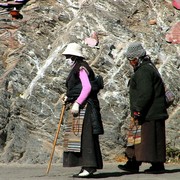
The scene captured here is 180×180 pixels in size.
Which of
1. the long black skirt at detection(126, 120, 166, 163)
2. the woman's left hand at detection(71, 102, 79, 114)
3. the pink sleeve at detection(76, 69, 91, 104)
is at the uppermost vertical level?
the pink sleeve at detection(76, 69, 91, 104)

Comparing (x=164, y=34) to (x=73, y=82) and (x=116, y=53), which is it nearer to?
(x=116, y=53)

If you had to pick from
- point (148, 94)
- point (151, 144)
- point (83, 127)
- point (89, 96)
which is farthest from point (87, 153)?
point (148, 94)

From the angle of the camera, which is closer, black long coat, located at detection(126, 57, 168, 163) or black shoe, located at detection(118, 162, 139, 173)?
black long coat, located at detection(126, 57, 168, 163)

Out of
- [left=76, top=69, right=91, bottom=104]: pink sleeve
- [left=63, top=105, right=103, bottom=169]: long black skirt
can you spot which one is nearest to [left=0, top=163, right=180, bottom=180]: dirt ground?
[left=63, top=105, right=103, bottom=169]: long black skirt

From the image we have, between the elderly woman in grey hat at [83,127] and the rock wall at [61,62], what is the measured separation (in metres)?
2.48

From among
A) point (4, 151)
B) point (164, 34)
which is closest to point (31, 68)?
point (4, 151)

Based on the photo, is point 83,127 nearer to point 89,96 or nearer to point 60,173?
point 89,96

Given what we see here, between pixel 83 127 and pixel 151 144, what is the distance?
912mm

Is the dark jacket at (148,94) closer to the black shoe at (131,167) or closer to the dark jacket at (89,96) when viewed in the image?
the dark jacket at (89,96)

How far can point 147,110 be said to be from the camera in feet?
27.7

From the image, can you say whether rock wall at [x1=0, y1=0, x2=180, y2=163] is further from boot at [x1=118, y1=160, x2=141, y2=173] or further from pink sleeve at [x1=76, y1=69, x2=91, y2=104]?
pink sleeve at [x1=76, y1=69, x2=91, y2=104]

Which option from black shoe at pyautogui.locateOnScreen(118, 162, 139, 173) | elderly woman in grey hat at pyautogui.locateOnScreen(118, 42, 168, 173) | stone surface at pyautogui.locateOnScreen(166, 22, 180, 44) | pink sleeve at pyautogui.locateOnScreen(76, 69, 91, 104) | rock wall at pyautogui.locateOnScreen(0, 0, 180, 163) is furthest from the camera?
stone surface at pyautogui.locateOnScreen(166, 22, 180, 44)

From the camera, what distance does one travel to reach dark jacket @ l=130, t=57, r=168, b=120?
8.35 m

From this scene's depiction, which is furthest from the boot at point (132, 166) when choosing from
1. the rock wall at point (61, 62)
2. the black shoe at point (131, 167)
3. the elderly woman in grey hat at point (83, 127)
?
the rock wall at point (61, 62)
